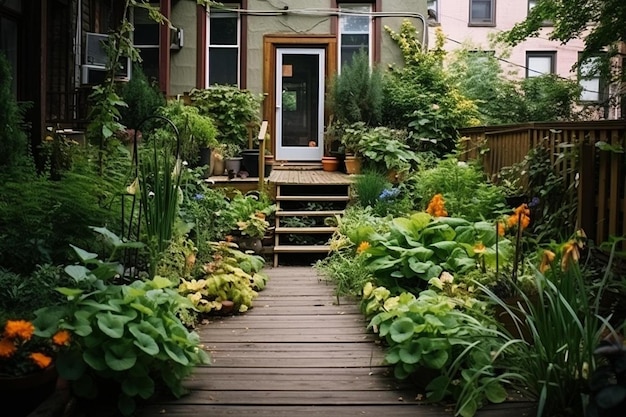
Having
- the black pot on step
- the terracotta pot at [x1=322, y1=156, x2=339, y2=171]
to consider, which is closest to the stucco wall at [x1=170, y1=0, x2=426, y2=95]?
the terracotta pot at [x1=322, y1=156, x2=339, y2=171]

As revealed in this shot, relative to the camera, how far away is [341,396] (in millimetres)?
3473

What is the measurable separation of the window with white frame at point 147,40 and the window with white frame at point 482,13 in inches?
400

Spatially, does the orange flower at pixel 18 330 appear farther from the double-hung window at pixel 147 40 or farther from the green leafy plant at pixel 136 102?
the double-hung window at pixel 147 40

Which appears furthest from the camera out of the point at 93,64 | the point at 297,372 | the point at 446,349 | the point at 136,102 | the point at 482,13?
the point at 482,13

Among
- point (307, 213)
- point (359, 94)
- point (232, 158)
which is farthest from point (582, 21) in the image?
point (307, 213)

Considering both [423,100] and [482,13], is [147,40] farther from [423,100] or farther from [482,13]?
[482,13]

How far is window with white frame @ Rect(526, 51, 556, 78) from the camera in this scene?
18.5 m

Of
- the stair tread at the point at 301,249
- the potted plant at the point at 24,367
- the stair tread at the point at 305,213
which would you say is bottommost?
the stair tread at the point at 301,249

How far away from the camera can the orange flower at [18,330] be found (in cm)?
279

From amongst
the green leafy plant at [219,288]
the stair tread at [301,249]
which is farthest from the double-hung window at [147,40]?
the green leafy plant at [219,288]

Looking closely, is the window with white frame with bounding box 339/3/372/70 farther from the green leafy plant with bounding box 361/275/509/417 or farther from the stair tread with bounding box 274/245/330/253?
the green leafy plant with bounding box 361/275/509/417

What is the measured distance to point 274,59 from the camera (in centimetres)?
1152

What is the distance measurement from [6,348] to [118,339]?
1.60 feet

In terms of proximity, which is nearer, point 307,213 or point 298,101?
point 307,213
